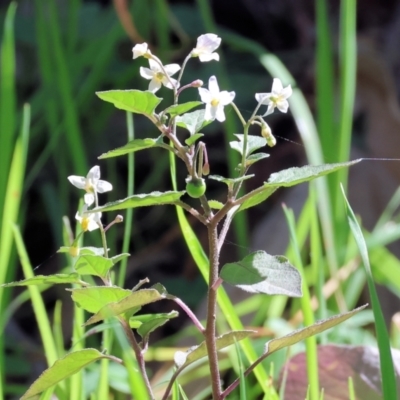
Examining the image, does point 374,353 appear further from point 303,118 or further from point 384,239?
point 303,118

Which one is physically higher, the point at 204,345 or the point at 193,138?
the point at 193,138

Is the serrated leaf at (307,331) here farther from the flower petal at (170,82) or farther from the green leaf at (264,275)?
the flower petal at (170,82)

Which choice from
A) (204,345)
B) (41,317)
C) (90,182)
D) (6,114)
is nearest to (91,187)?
(90,182)

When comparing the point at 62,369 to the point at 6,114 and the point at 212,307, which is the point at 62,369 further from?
the point at 6,114

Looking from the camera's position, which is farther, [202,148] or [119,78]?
[119,78]

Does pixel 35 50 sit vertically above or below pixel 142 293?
above

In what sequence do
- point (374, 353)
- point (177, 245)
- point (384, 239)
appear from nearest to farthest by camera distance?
point (374, 353) → point (384, 239) → point (177, 245)

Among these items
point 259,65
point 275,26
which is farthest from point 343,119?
point 275,26
